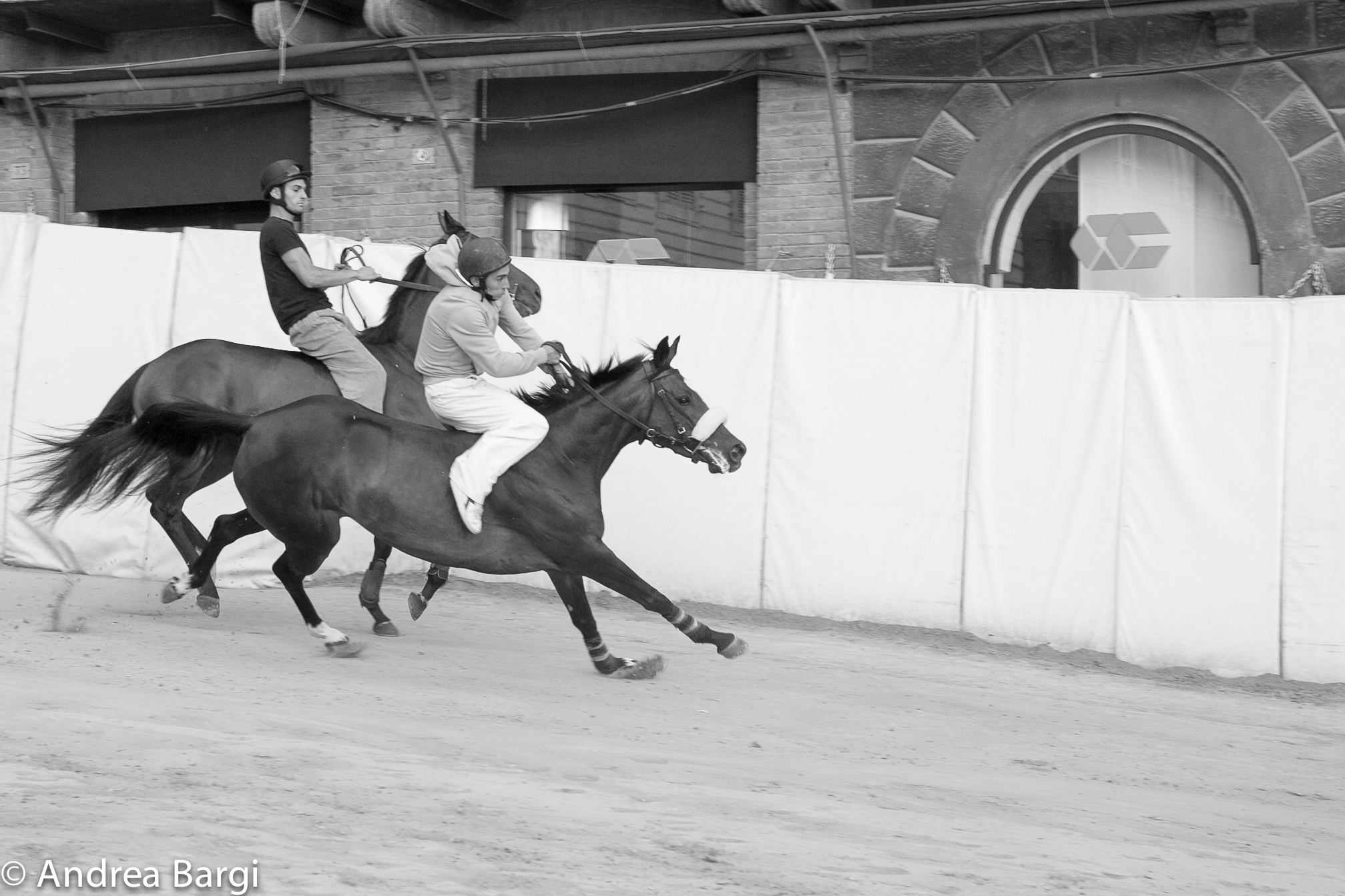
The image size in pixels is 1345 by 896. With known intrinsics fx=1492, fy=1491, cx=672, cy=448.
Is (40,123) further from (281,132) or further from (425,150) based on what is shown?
(425,150)

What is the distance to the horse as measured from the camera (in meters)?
8.38

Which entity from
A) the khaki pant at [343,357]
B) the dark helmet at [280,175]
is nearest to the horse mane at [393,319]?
the khaki pant at [343,357]

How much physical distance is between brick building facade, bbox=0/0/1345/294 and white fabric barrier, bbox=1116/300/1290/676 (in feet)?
6.32

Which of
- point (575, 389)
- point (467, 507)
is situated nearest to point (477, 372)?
point (575, 389)

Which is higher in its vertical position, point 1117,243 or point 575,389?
point 1117,243

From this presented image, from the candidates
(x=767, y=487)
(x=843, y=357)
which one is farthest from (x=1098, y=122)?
(x=767, y=487)

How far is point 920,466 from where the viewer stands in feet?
30.7

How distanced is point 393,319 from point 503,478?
2.06 metres

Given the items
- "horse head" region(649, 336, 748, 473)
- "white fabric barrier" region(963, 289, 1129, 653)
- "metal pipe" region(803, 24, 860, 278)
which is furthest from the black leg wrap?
"metal pipe" region(803, 24, 860, 278)

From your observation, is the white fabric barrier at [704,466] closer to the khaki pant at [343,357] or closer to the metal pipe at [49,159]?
the khaki pant at [343,357]

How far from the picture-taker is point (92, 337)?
10375mm

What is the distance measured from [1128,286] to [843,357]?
2896 millimetres

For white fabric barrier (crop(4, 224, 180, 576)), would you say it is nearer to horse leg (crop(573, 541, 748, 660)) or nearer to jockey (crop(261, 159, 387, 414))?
jockey (crop(261, 159, 387, 414))

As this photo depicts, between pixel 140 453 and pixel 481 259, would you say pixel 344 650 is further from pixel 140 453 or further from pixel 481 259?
pixel 481 259
